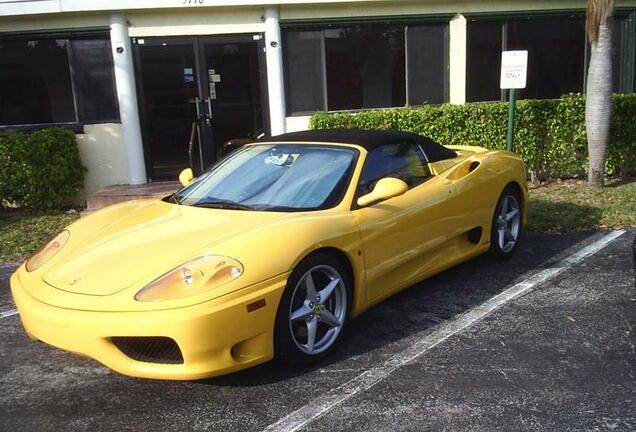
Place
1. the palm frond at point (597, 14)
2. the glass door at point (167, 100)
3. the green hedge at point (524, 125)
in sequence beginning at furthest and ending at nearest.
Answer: the glass door at point (167, 100), the green hedge at point (524, 125), the palm frond at point (597, 14)

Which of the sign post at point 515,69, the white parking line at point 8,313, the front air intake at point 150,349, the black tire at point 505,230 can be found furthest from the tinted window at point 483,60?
the front air intake at point 150,349

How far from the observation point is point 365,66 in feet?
32.1

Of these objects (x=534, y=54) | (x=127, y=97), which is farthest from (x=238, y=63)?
(x=534, y=54)

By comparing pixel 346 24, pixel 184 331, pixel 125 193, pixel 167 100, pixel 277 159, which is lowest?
pixel 125 193

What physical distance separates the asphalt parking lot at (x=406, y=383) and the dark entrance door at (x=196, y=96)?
570 centimetres

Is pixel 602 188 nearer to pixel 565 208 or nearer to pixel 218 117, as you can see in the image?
pixel 565 208

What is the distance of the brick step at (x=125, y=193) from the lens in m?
8.22

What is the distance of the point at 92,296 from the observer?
2.95m

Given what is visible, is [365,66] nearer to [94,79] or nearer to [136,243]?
[94,79]

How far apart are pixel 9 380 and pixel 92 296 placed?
3.10 feet

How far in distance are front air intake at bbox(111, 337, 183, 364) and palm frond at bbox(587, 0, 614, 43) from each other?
7.26m

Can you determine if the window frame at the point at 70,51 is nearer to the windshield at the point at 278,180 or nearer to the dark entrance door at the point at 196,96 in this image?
the dark entrance door at the point at 196,96

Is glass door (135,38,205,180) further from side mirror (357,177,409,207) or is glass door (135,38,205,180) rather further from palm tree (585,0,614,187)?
side mirror (357,177,409,207)

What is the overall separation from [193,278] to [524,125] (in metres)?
7.15
